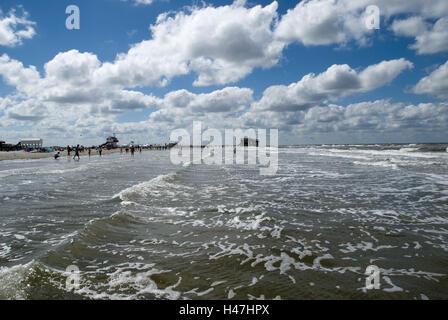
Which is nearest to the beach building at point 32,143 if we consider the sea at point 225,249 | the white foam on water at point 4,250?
the sea at point 225,249

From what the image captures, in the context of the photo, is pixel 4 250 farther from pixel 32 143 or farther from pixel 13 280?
pixel 32 143

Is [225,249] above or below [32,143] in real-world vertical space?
below

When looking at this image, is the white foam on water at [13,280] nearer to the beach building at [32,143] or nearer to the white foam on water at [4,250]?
the white foam on water at [4,250]

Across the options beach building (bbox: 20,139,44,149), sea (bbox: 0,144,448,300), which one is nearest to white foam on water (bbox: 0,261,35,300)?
sea (bbox: 0,144,448,300)

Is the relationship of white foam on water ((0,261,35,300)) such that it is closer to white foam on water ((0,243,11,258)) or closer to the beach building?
white foam on water ((0,243,11,258))

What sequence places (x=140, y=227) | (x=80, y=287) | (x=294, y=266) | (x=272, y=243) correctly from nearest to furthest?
(x=80, y=287), (x=294, y=266), (x=272, y=243), (x=140, y=227)

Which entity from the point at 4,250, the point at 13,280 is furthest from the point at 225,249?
the point at 4,250

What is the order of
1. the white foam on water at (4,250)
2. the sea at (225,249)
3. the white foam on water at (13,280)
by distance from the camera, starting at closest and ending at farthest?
the white foam on water at (13,280) < the sea at (225,249) < the white foam on water at (4,250)

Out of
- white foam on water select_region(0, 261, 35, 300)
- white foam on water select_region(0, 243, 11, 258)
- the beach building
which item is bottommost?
white foam on water select_region(0, 243, 11, 258)

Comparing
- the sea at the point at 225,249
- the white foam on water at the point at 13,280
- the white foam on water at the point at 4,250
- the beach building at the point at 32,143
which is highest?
the beach building at the point at 32,143
